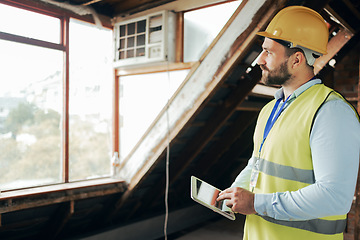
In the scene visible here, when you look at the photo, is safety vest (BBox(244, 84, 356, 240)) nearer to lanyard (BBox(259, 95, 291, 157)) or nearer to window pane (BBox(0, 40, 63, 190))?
lanyard (BBox(259, 95, 291, 157))

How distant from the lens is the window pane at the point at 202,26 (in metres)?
2.91

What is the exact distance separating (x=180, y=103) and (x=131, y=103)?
823mm

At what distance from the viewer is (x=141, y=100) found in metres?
3.41

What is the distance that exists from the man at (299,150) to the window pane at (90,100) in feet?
7.61

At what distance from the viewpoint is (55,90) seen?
3.13 metres

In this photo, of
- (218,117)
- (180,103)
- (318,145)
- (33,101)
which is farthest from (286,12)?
(33,101)

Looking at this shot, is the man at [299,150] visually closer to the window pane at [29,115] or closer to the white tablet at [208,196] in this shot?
the white tablet at [208,196]

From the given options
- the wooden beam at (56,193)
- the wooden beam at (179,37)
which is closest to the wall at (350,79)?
the wooden beam at (179,37)

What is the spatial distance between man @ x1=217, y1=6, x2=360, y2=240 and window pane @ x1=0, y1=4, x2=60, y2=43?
2.33 meters

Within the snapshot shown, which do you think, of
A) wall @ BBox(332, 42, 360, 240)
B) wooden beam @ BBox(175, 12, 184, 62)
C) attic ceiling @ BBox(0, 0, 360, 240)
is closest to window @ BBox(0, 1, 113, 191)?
attic ceiling @ BBox(0, 0, 360, 240)

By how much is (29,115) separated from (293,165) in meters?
2.45

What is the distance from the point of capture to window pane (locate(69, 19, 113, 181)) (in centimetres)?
327

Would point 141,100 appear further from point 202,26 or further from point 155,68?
point 202,26

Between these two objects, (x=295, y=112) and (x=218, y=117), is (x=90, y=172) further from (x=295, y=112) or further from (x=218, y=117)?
(x=295, y=112)
